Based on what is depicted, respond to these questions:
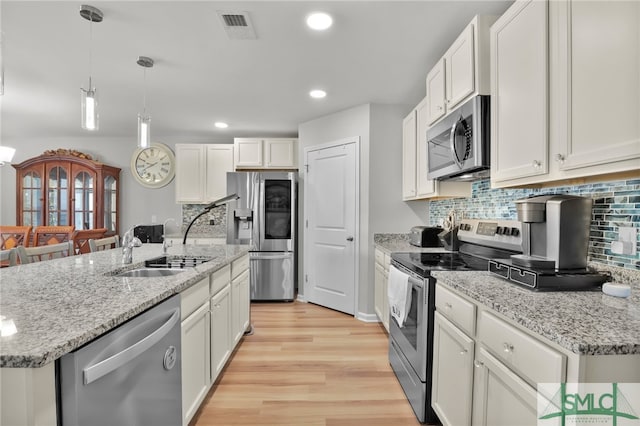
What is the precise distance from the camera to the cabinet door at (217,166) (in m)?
4.92

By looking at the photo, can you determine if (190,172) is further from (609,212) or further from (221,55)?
(609,212)

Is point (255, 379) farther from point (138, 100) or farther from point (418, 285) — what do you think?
point (138, 100)

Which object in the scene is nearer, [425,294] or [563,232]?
[563,232]

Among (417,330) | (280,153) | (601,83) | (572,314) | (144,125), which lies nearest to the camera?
(572,314)

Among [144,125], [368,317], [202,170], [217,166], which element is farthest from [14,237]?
[368,317]

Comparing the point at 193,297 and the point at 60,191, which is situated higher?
the point at 60,191

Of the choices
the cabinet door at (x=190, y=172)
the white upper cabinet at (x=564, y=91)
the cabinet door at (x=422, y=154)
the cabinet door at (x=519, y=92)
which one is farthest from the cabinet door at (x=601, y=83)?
the cabinet door at (x=190, y=172)

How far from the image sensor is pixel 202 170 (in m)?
4.93

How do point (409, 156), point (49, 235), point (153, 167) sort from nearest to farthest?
point (409, 156) → point (49, 235) → point (153, 167)

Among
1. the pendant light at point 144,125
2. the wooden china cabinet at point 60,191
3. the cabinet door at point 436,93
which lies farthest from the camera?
the wooden china cabinet at point 60,191

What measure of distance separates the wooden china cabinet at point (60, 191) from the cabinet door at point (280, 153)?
8.35 feet

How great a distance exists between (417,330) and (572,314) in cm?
97

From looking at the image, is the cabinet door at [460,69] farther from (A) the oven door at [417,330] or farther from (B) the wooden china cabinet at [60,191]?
(B) the wooden china cabinet at [60,191]

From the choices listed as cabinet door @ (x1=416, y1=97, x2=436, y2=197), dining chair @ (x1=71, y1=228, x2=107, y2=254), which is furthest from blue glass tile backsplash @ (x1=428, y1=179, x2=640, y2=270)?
dining chair @ (x1=71, y1=228, x2=107, y2=254)
